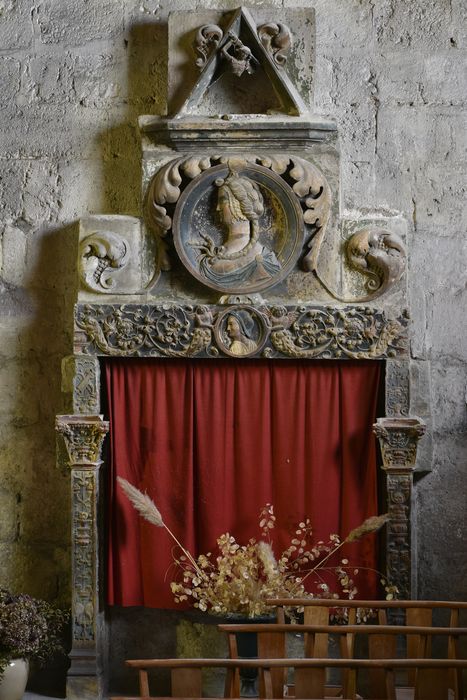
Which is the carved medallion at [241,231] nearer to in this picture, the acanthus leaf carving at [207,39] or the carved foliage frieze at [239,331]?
the carved foliage frieze at [239,331]

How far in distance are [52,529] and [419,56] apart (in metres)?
3.62

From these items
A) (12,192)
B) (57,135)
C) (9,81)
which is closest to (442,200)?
(57,135)

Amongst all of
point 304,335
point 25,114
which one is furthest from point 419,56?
point 25,114

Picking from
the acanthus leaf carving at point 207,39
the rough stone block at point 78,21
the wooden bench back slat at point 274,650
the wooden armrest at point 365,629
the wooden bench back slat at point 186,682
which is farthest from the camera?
the rough stone block at point 78,21

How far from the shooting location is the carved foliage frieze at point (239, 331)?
18.6ft

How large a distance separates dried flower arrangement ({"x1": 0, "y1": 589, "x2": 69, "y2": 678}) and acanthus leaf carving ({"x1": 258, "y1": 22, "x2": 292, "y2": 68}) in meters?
3.42

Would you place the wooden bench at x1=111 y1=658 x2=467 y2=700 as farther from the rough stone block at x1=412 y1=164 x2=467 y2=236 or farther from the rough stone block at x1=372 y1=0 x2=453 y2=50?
the rough stone block at x1=372 y1=0 x2=453 y2=50

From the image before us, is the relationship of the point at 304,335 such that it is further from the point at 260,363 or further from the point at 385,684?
the point at 385,684

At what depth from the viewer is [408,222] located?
5.90 m

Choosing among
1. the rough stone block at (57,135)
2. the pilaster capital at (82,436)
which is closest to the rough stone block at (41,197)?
the rough stone block at (57,135)

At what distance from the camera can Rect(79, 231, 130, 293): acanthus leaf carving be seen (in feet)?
18.9

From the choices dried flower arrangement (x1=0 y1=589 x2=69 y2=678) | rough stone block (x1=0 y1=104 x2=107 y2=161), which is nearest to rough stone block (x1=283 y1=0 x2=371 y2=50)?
rough stone block (x1=0 y1=104 x2=107 y2=161)

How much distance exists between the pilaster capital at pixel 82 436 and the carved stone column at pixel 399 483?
1.59 metres

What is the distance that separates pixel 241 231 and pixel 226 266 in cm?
23
